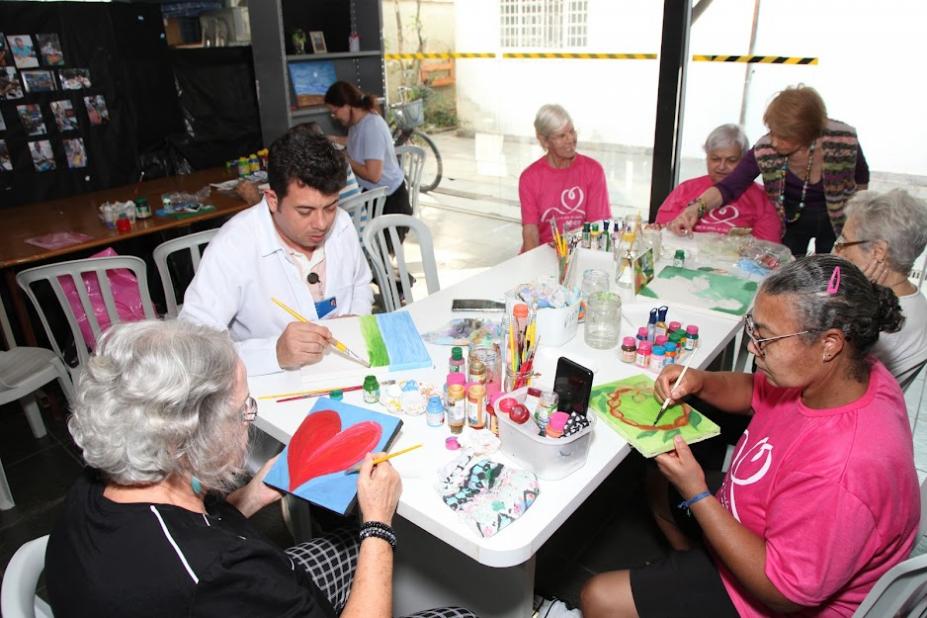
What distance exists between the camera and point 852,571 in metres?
1.14

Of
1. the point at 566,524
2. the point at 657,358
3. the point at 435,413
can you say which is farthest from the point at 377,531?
the point at 566,524

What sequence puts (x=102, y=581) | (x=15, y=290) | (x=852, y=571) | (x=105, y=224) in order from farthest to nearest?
1. (x=105, y=224)
2. (x=15, y=290)
3. (x=852, y=571)
4. (x=102, y=581)

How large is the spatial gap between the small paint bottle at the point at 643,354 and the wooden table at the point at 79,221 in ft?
8.86

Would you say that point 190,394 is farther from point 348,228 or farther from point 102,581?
point 348,228

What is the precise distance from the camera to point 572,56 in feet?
15.8

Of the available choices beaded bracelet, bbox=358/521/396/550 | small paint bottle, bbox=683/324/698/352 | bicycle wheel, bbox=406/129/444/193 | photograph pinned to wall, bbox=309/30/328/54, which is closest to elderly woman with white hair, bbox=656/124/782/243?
small paint bottle, bbox=683/324/698/352

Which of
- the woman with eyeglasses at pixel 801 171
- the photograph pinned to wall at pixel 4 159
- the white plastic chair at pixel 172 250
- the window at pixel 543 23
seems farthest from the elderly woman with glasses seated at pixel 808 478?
the photograph pinned to wall at pixel 4 159

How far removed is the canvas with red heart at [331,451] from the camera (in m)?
1.29

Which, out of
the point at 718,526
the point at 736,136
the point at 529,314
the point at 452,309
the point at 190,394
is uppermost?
the point at 736,136

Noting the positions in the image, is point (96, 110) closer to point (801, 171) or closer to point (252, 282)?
point (252, 282)

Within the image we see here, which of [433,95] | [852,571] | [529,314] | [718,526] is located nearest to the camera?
[852,571]

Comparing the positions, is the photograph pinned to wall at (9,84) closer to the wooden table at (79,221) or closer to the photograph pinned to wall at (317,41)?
the wooden table at (79,221)

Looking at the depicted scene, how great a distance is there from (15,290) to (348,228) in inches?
70.7

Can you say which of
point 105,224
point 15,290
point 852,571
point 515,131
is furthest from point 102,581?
point 515,131
